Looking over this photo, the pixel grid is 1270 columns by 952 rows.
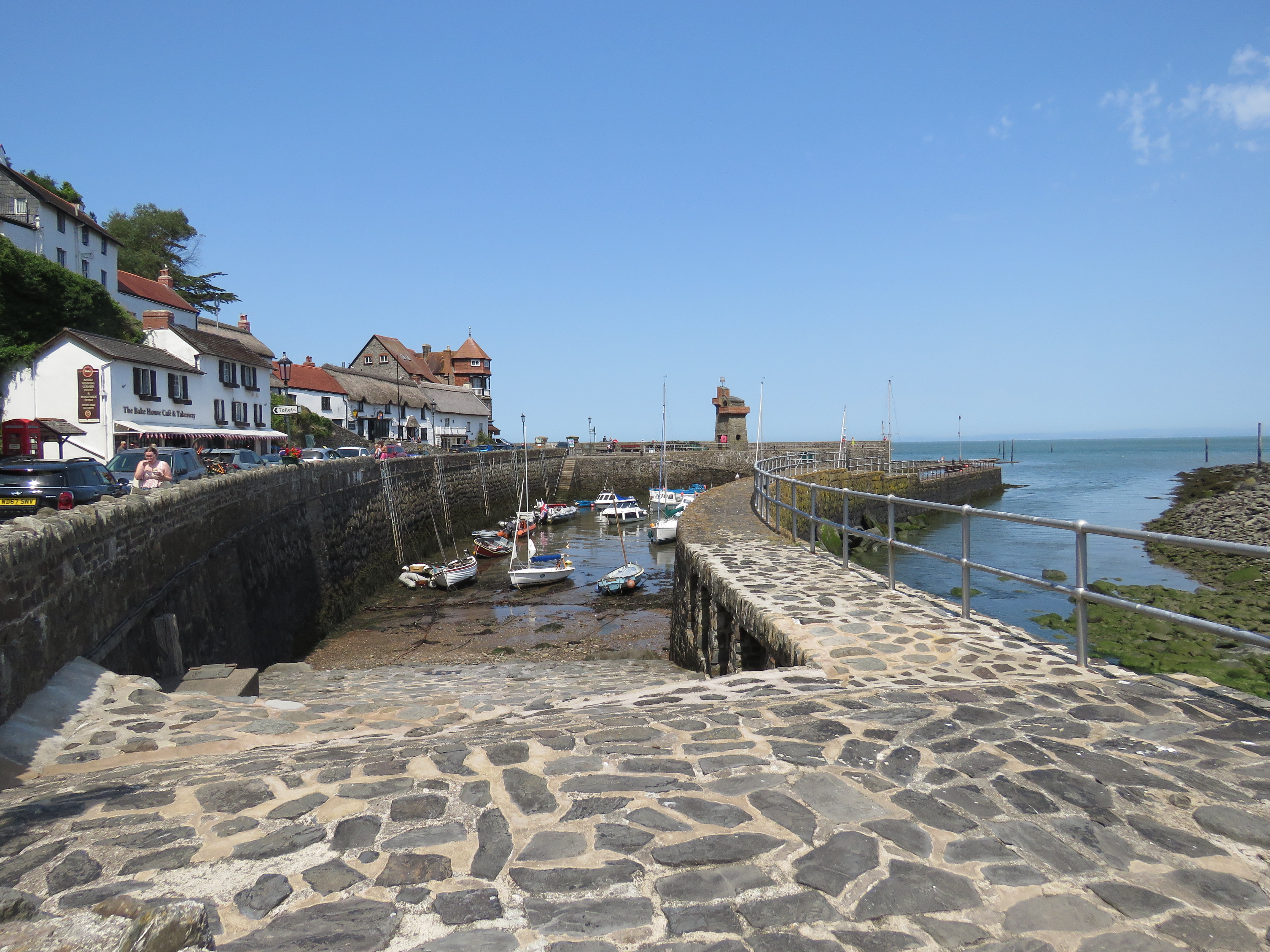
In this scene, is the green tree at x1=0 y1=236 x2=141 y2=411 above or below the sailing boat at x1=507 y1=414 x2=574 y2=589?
above

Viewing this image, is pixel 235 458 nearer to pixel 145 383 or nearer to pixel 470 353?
pixel 145 383

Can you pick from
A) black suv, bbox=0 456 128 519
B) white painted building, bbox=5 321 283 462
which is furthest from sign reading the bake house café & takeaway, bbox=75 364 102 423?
black suv, bbox=0 456 128 519

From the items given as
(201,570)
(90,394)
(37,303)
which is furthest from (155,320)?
(201,570)

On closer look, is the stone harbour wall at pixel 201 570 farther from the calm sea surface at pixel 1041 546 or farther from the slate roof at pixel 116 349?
the slate roof at pixel 116 349

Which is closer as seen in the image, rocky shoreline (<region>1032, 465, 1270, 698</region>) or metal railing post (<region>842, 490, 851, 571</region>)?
metal railing post (<region>842, 490, 851, 571</region>)

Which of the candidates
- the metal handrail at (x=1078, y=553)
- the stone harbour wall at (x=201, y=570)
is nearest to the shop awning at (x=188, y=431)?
the stone harbour wall at (x=201, y=570)

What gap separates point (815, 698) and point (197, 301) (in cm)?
8193

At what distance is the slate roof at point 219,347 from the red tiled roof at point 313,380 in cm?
1465

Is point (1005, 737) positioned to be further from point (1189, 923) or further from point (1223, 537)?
point (1223, 537)

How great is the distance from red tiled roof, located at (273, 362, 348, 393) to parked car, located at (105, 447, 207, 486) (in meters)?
41.7

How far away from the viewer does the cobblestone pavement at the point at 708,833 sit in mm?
2475

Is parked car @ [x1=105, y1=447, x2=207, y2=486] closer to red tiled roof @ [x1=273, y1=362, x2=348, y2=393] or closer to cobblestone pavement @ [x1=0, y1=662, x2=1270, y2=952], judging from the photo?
cobblestone pavement @ [x1=0, y1=662, x2=1270, y2=952]

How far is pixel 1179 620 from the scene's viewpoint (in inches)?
175

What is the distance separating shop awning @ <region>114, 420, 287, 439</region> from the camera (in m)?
31.0
